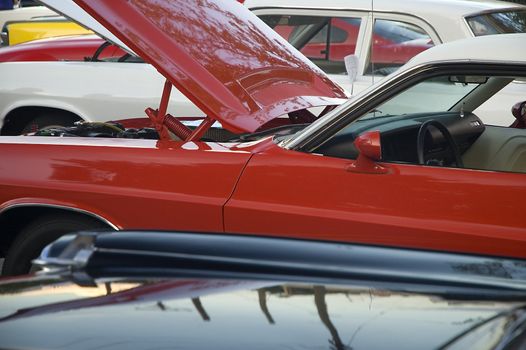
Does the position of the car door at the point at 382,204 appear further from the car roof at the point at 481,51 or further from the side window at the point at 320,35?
the side window at the point at 320,35

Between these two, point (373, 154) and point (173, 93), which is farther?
point (173, 93)

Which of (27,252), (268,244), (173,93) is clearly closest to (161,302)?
(268,244)

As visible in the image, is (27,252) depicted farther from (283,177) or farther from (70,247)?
(70,247)

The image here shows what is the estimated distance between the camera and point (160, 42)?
4.18 metres

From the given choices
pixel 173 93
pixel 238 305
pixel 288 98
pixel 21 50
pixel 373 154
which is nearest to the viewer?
pixel 238 305

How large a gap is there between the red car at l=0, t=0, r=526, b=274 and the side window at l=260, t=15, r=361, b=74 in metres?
2.66

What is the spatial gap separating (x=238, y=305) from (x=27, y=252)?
7.64 ft

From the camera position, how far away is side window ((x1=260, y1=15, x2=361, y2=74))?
23.4 feet

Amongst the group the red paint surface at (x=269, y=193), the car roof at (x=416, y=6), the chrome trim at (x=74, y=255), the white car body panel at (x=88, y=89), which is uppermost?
the car roof at (x=416, y=6)

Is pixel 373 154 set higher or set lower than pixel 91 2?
lower

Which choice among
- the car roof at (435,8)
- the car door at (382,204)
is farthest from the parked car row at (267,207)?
the car roof at (435,8)

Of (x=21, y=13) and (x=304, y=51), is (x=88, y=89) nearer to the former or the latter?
(x=304, y=51)

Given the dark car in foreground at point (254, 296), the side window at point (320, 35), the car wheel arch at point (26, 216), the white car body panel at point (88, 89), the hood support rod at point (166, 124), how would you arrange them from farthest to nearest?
the side window at point (320, 35) < the white car body panel at point (88, 89) < the hood support rod at point (166, 124) < the car wheel arch at point (26, 216) < the dark car in foreground at point (254, 296)

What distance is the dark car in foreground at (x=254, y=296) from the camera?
1.94 meters
